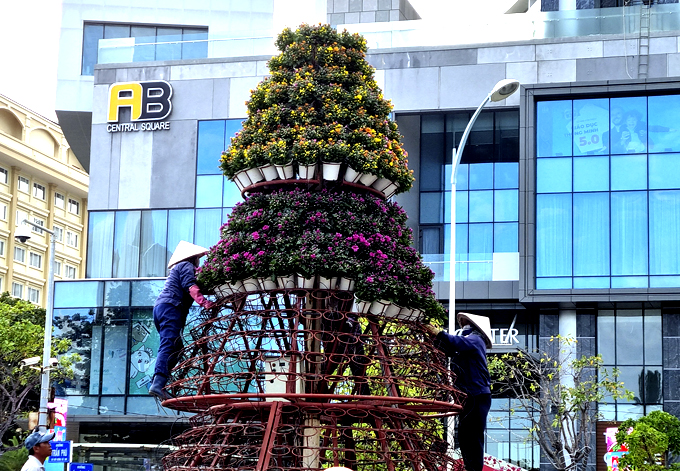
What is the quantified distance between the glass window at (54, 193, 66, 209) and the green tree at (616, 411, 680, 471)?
6029 centimetres

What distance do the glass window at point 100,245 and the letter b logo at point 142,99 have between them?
151 inches

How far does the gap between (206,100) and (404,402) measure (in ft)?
110

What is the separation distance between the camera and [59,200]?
78.6 metres

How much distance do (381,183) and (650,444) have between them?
13.8m

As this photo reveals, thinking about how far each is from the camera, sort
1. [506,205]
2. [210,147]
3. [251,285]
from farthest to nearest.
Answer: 1. [210,147]
2. [506,205]
3. [251,285]

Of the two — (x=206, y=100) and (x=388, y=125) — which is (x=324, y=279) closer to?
(x=388, y=125)

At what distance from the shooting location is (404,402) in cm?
1012

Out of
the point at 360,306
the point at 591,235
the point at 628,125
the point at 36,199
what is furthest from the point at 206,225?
the point at 36,199

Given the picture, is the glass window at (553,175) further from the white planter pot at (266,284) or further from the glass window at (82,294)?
the white planter pot at (266,284)

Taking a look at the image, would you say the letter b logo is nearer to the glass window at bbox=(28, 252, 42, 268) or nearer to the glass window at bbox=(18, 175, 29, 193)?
the glass window at bbox=(18, 175, 29, 193)

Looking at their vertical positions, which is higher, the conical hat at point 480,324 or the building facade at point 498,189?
the building facade at point 498,189

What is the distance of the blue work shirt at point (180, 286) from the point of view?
450 inches

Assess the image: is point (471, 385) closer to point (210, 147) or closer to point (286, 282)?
point (286, 282)

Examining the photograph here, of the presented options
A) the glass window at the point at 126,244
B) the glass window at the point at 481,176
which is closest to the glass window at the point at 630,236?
the glass window at the point at 481,176
